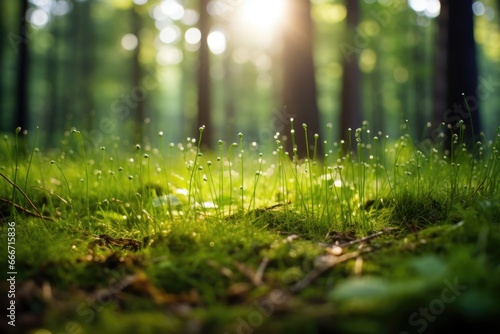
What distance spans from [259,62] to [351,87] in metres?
17.0

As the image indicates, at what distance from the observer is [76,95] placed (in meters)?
22.6

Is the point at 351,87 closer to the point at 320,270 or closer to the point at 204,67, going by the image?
the point at 204,67

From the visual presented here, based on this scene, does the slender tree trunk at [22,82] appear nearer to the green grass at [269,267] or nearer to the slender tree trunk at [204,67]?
the slender tree trunk at [204,67]

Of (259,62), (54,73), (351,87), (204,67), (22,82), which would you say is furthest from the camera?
(259,62)

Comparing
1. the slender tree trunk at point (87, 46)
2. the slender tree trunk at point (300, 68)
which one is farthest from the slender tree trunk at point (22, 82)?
the slender tree trunk at point (87, 46)

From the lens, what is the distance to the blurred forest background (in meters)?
5.29

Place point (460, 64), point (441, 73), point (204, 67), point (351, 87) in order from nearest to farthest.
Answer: point (460, 64), point (441, 73), point (351, 87), point (204, 67)

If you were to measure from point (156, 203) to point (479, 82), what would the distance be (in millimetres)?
4375

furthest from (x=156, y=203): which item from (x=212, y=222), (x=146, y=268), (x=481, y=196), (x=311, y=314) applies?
(x=481, y=196)

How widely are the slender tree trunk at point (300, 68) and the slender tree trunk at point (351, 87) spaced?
226 cm

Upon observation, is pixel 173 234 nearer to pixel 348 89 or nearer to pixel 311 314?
pixel 311 314

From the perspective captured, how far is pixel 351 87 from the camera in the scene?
340 inches

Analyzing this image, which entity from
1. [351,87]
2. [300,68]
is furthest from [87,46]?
[300,68]

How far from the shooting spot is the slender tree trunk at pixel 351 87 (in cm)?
841
